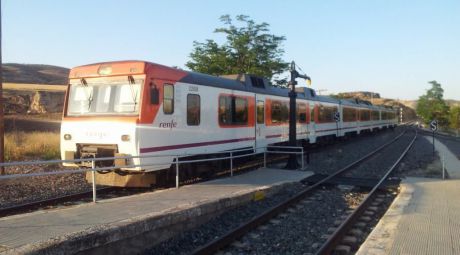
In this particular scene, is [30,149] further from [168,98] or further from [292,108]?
[292,108]

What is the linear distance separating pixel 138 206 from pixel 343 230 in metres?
3.58

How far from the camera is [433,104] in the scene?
301 ft

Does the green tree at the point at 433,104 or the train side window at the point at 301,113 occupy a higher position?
the green tree at the point at 433,104

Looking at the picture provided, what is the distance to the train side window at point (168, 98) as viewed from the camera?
34.8ft

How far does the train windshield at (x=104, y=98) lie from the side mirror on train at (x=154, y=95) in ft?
0.96

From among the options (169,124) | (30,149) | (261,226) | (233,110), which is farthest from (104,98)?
(30,149)

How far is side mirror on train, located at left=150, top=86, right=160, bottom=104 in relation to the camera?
1014 centimetres

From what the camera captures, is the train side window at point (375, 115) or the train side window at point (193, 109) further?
the train side window at point (375, 115)

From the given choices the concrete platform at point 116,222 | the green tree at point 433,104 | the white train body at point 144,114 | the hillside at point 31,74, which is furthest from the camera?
the green tree at point 433,104

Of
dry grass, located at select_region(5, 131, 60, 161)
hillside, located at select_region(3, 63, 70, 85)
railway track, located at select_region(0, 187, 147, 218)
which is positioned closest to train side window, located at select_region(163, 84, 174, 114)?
railway track, located at select_region(0, 187, 147, 218)

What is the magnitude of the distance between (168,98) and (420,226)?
626 centimetres

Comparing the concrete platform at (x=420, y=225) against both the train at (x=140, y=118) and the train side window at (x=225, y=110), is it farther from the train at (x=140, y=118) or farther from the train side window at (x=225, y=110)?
the train side window at (x=225, y=110)

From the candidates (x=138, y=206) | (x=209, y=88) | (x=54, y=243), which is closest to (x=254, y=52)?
(x=209, y=88)

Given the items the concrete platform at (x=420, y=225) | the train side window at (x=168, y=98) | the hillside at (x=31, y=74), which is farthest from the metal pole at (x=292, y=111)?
the hillside at (x=31, y=74)
